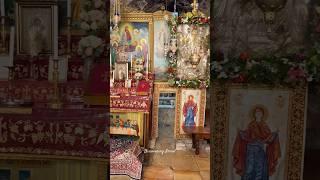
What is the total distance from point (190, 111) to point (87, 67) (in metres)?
5.22

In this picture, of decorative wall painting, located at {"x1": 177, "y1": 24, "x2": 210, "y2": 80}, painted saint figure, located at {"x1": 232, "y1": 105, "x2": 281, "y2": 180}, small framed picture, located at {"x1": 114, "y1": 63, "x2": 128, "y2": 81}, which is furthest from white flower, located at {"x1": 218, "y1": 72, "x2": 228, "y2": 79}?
decorative wall painting, located at {"x1": 177, "y1": 24, "x2": 210, "y2": 80}

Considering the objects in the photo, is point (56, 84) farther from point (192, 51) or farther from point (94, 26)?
point (192, 51)

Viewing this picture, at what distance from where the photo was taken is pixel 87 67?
321 cm

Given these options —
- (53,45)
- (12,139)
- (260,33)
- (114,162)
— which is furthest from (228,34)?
(114,162)

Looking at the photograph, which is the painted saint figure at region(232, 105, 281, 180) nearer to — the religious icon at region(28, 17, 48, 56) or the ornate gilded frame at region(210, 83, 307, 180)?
the ornate gilded frame at region(210, 83, 307, 180)

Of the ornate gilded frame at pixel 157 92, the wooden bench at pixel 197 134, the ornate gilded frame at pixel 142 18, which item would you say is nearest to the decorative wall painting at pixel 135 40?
the ornate gilded frame at pixel 142 18

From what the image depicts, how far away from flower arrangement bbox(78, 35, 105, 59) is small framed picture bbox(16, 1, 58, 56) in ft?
0.79

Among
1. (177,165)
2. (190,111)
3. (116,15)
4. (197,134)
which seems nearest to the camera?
(177,165)

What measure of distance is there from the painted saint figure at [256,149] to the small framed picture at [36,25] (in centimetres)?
171

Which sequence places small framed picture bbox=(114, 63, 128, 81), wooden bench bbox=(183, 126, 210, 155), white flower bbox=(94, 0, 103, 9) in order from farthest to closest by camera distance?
small framed picture bbox=(114, 63, 128, 81) → wooden bench bbox=(183, 126, 210, 155) → white flower bbox=(94, 0, 103, 9)

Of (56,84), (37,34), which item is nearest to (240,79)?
(56,84)

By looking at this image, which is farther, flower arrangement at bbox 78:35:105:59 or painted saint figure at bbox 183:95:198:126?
painted saint figure at bbox 183:95:198:126

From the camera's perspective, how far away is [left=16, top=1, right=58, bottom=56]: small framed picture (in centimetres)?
316

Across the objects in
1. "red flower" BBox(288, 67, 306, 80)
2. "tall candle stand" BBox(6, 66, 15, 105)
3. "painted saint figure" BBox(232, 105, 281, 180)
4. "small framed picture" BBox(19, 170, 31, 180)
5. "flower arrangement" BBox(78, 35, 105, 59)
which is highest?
"flower arrangement" BBox(78, 35, 105, 59)
